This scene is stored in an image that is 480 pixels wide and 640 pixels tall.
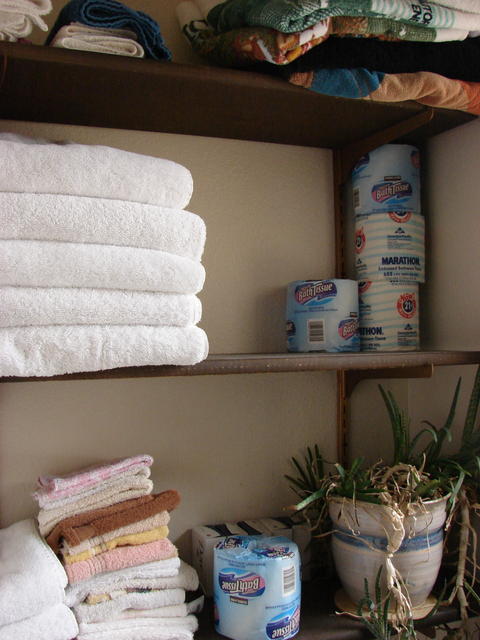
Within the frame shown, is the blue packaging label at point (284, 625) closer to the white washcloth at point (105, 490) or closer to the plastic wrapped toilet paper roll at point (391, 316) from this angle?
the white washcloth at point (105, 490)

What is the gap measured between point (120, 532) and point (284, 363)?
0.36 m

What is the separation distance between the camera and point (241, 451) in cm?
123

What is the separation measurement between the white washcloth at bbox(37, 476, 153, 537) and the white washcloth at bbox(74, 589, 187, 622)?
0.13 meters

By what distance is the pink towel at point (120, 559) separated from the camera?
92 cm

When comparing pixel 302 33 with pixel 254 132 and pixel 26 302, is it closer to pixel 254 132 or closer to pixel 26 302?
pixel 254 132

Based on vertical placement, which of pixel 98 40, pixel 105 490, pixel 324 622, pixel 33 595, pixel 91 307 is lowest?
pixel 324 622

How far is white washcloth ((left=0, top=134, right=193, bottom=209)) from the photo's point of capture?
810 mm

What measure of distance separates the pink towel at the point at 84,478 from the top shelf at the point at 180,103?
0.57m

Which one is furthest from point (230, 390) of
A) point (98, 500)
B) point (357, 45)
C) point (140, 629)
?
point (357, 45)

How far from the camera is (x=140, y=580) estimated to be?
3.20 feet

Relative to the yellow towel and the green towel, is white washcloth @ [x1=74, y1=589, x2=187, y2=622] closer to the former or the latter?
the yellow towel

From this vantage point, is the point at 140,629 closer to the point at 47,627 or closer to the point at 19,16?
the point at 47,627

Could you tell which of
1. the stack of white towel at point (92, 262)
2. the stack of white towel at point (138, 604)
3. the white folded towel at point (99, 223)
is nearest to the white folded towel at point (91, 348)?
the stack of white towel at point (92, 262)

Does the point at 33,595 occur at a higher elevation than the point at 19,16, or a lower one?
lower
